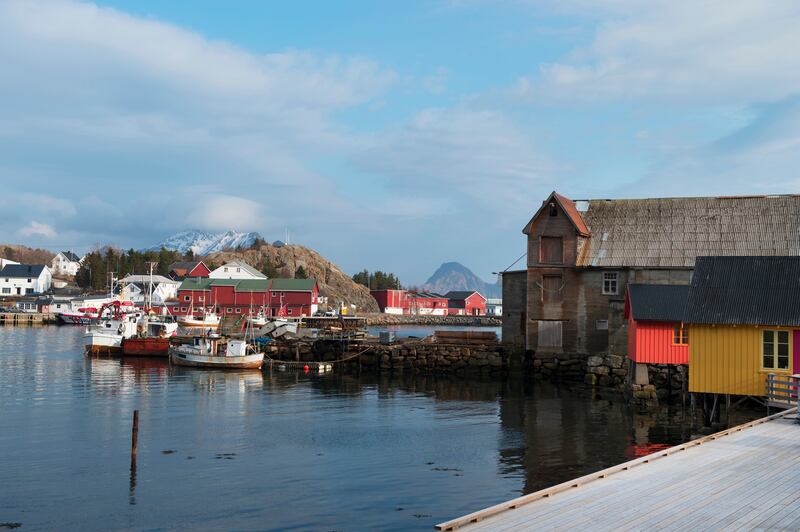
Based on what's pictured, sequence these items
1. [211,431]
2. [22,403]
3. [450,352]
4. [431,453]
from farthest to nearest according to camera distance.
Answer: [450,352]
[22,403]
[211,431]
[431,453]

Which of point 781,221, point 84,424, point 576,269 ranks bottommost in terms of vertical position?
point 84,424

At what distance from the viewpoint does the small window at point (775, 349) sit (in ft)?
92.1

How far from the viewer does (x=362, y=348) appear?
6191cm

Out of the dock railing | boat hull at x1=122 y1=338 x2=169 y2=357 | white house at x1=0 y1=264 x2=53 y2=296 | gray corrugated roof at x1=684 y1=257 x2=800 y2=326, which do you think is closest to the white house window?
gray corrugated roof at x1=684 y1=257 x2=800 y2=326

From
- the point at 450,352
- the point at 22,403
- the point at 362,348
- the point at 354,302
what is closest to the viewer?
the point at 22,403

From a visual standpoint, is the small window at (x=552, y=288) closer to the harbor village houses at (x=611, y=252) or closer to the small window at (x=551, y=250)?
the harbor village houses at (x=611, y=252)

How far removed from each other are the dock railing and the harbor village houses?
21213 mm

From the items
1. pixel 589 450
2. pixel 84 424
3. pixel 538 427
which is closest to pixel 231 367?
pixel 84 424

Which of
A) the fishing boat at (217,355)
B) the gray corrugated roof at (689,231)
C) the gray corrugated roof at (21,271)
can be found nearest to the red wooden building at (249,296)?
the fishing boat at (217,355)

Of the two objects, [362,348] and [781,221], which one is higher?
[781,221]

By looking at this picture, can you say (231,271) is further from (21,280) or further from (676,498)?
(676,498)

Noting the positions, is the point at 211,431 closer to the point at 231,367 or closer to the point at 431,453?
the point at 431,453

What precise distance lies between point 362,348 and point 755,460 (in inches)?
1782

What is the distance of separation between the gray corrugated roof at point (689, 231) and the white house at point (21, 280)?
14984cm
